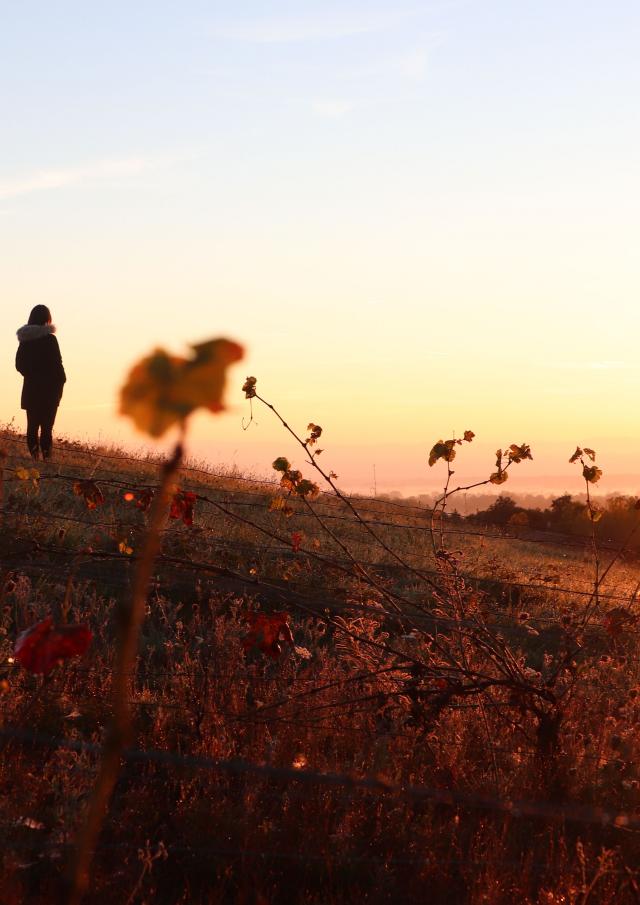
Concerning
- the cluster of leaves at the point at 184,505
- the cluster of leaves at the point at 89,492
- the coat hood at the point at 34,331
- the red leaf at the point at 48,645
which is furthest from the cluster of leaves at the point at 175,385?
the coat hood at the point at 34,331

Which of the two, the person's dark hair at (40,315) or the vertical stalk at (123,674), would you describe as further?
the person's dark hair at (40,315)

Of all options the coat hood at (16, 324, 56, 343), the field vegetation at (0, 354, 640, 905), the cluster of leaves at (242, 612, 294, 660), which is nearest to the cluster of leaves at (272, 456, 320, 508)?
the field vegetation at (0, 354, 640, 905)

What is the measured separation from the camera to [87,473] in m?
11.3

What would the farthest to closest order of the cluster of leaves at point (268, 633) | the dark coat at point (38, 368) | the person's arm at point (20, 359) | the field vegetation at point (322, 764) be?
the person's arm at point (20, 359) → the dark coat at point (38, 368) → the cluster of leaves at point (268, 633) → the field vegetation at point (322, 764)

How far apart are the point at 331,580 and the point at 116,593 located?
2.10 m

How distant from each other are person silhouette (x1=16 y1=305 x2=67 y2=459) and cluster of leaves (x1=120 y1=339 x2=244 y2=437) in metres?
11.9

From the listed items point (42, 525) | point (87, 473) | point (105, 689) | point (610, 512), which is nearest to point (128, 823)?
point (105, 689)

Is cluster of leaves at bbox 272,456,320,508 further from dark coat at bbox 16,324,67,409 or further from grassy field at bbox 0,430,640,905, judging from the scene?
dark coat at bbox 16,324,67,409

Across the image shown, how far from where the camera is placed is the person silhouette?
12.0 metres

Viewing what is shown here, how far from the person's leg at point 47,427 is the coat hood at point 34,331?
901 millimetres

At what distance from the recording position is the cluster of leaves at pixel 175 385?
0.49 metres

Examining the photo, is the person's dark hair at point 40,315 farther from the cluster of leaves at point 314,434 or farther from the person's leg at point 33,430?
the cluster of leaves at point 314,434

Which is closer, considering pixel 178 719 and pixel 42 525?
pixel 178 719

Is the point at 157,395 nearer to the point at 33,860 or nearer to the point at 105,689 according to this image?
the point at 33,860
